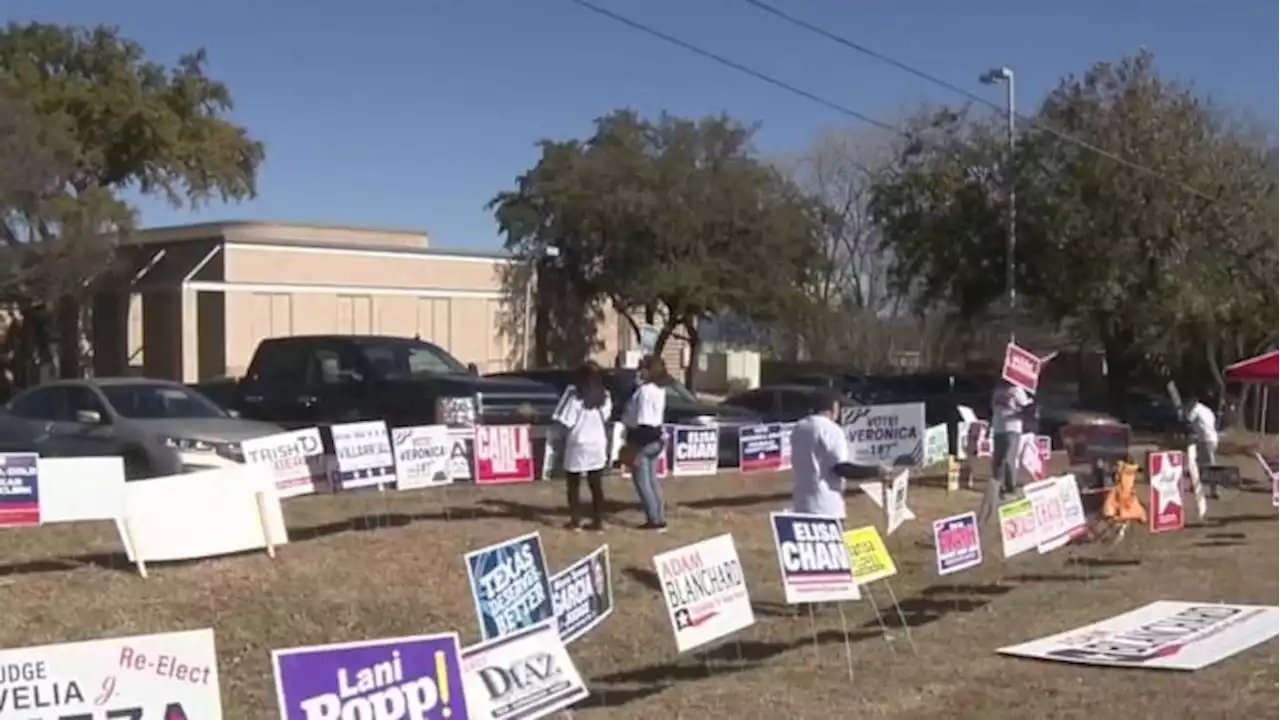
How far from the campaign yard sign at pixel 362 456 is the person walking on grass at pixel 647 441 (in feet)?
7.72

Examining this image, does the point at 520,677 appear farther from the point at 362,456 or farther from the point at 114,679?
the point at 362,456

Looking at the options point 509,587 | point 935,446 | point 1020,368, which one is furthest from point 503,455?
point 509,587

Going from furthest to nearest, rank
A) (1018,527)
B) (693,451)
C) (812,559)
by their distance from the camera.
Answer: (693,451), (1018,527), (812,559)

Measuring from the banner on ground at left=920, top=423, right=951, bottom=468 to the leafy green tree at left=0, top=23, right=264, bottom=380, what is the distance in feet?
85.8

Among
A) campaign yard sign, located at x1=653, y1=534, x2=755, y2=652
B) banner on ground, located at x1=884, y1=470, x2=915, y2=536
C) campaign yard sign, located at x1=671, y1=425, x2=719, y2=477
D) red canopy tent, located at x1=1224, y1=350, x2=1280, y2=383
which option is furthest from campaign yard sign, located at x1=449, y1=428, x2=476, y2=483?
red canopy tent, located at x1=1224, y1=350, x2=1280, y2=383

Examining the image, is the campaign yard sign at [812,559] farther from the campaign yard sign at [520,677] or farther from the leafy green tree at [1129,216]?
A: the leafy green tree at [1129,216]

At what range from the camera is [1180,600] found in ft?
45.8

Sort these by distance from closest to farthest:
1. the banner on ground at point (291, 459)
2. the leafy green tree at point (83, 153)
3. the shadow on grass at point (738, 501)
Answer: the banner on ground at point (291, 459) → the shadow on grass at point (738, 501) → the leafy green tree at point (83, 153)

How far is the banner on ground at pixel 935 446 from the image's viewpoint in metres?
23.5

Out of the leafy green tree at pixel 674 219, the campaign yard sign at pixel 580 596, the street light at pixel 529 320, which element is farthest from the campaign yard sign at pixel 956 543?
the street light at pixel 529 320

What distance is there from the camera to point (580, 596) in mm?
9641

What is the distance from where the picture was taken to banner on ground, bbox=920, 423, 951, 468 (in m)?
23.5

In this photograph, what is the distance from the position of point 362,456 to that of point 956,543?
5.96 m

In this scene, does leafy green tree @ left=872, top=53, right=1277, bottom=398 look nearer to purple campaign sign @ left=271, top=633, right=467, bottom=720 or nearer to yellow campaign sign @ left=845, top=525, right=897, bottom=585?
yellow campaign sign @ left=845, top=525, right=897, bottom=585
